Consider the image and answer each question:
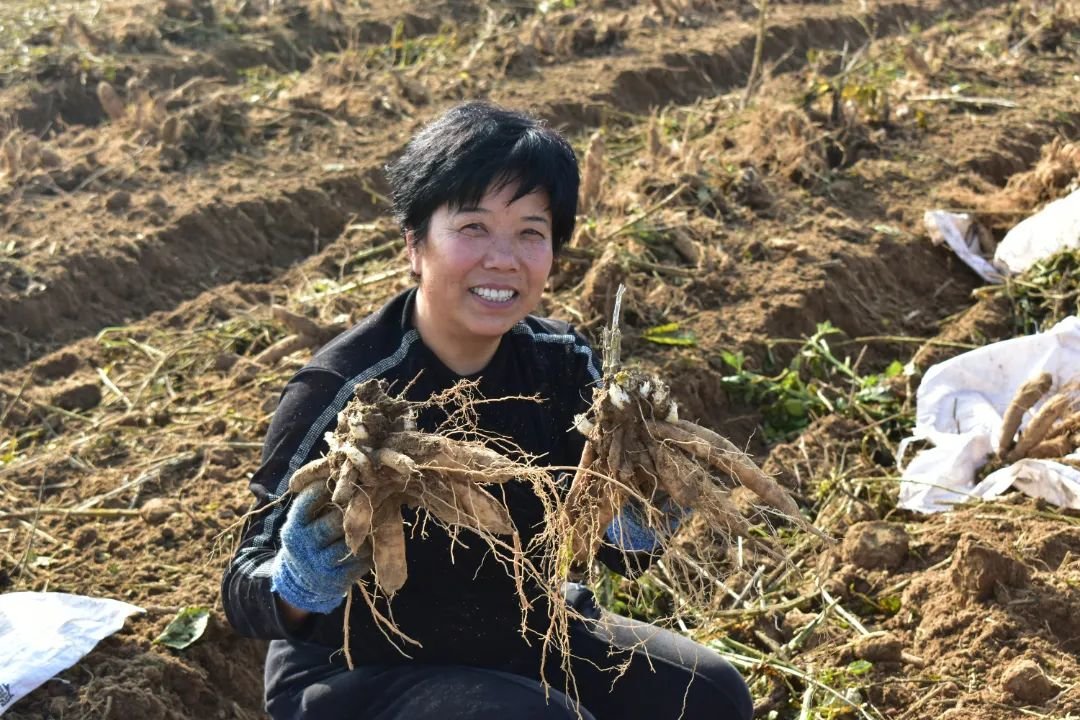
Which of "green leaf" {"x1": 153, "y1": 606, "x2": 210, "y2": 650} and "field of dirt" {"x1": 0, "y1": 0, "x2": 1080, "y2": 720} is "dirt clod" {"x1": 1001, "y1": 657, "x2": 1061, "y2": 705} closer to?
"field of dirt" {"x1": 0, "y1": 0, "x2": 1080, "y2": 720}

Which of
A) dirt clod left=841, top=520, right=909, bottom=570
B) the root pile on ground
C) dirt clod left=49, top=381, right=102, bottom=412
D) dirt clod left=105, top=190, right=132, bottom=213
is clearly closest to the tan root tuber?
the root pile on ground

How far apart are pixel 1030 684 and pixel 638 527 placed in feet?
2.92

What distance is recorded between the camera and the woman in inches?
76.5

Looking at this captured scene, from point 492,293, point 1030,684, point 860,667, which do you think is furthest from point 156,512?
point 1030,684

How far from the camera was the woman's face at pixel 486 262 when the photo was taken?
2.06 meters

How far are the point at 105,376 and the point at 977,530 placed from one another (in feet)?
8.53

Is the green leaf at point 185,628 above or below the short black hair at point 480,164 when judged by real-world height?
below

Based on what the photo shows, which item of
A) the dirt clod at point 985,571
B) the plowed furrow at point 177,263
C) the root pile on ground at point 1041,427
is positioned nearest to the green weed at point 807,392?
the root pile on ground at point 1041,427

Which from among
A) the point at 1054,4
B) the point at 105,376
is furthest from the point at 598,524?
the point at 1054,4

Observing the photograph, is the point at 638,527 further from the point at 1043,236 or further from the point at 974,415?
A: the point at 1043,236

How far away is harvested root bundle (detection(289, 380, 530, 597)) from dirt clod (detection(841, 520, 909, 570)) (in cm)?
131

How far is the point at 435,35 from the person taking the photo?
25.1 ft

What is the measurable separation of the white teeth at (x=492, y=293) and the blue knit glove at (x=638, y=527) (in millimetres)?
405

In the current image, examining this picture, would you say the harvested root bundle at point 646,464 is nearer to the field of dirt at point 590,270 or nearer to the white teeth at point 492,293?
the white teeth at point 492,293
